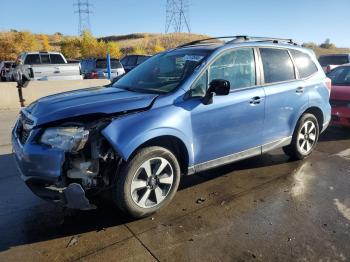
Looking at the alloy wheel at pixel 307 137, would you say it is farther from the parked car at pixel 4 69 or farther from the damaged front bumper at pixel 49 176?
the parked car at pixel 4 69

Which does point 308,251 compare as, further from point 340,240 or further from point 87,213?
point 87,213

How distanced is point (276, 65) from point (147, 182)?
2.67 meters

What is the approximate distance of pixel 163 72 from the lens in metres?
4.66

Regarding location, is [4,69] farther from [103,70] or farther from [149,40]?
[149,40]

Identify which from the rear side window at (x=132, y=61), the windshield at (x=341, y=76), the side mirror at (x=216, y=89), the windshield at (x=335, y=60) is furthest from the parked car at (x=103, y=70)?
the side mirror at (x=216, y=89)

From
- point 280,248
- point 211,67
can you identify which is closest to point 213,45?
point 211,67

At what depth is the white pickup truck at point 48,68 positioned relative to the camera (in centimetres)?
1675

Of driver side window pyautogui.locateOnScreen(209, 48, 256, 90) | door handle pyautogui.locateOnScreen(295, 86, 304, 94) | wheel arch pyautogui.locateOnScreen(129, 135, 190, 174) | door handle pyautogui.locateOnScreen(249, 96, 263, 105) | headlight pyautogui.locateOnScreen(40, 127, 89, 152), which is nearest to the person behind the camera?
headlight pyautogui.locateOnScreen(40, 127, 89, 152)

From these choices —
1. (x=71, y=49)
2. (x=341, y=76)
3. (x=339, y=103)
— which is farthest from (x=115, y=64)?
(x=71, y=49)

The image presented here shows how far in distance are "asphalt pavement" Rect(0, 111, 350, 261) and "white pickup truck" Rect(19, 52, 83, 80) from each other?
490 inches

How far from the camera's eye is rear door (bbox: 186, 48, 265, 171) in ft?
13.7

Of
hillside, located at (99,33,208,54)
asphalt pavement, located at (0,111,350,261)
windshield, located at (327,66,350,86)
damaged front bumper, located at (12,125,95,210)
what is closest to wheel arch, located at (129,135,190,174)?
asphalt pavement, located at (0,111,350,261)

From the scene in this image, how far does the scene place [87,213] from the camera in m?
4.05

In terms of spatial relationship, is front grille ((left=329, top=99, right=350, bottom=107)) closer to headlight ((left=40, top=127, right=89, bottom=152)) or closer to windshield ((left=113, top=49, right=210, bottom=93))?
windshield ((left=113, top=49, right=210, bottom=93))
